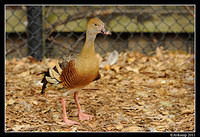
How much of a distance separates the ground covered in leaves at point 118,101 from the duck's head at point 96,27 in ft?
1.85

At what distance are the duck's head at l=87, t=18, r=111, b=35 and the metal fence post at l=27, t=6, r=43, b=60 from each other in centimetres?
174

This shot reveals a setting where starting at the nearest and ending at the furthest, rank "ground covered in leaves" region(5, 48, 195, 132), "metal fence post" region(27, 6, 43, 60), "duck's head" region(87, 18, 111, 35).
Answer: "duck's head" region(87, 18, 111, 35) → "ground covered in leaves" region(5, 48, 195, 132) → "metal fence post" region(27, 6, 43, 60)

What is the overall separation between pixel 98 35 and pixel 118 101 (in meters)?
1.51

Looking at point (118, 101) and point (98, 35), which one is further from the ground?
point (98, 35)

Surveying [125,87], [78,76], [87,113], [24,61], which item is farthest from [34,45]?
[78,76]

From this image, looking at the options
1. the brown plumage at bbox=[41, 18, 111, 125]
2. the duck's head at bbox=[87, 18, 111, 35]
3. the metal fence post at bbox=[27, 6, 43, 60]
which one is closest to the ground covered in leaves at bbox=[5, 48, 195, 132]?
the brown plumage at bbox=[41, 18, 111, 125]

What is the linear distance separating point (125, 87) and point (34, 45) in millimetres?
1436

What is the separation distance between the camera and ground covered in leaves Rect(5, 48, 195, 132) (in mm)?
1579

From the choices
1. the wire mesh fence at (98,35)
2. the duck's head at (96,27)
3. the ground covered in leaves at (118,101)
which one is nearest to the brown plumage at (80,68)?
the duck's head at (96,27)

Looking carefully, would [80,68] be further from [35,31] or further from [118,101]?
[35,31]

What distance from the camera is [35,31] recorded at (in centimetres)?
303

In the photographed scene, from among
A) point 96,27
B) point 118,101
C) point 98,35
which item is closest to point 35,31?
point 98,35

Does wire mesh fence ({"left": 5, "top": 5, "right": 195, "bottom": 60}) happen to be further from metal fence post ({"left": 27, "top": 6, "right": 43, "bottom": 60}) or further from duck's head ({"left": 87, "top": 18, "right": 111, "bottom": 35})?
duck's head ({"left": 87, "top": 18, "right": 111, "bottom": 35})

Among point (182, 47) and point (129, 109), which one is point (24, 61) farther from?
point (182, 47)
